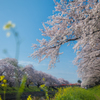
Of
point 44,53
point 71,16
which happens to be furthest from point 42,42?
point 71,16

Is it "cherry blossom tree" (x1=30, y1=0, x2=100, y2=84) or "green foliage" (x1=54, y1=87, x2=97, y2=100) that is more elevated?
"cherry blossom tree" (x1=30, y1=0, x2=100, y2=84)

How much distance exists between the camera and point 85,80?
19.9 metres

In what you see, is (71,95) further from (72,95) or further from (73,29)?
(73,29)

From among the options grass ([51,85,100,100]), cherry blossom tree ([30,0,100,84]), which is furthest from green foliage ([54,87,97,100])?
cherry blossom tree ([30,0,100,84])

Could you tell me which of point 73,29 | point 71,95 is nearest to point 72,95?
point 71,95

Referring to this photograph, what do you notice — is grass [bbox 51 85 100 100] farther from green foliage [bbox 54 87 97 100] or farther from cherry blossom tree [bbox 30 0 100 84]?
cherry blossom tree [bbox 30 0 100 84]

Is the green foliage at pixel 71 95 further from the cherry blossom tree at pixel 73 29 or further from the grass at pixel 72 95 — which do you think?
the cherry blossom tree at pixel 73 29

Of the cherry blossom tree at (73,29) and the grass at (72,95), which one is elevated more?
the cherry blossom tree at (73,29)

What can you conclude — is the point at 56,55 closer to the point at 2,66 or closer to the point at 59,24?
the point at 59,24

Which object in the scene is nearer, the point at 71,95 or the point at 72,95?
the point at 71,95

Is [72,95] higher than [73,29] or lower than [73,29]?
lower

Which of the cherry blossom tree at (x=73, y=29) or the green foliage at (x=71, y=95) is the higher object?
the cherry blossom tree at (x=73, y=29)

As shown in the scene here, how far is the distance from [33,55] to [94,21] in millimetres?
5754

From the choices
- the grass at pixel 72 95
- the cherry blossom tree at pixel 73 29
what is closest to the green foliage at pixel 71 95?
the grass at pixel 72 95
